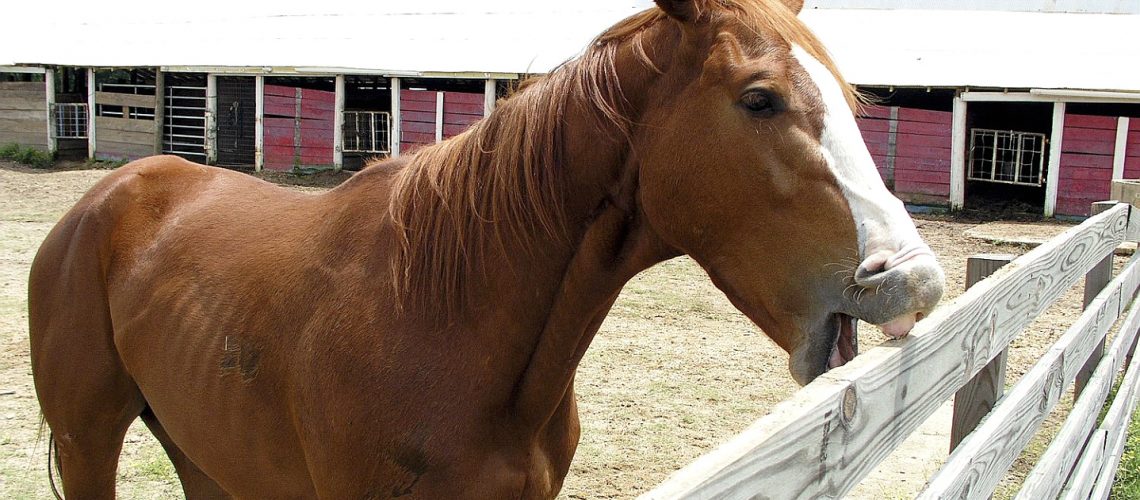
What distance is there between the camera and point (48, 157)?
19359 millimetres

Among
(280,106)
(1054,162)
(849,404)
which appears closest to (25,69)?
(280,106)

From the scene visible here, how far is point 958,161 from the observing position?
1430cm

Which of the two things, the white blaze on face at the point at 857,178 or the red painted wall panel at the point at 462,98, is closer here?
the white blaze on face at the point at 857,178

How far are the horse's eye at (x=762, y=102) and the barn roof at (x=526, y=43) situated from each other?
11.6 meters

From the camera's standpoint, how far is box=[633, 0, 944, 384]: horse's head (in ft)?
5.20

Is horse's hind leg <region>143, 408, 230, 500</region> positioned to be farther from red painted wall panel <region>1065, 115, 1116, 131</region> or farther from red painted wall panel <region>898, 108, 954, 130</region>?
red painted wall panel <region>1065, 115, 1116, 131</region>

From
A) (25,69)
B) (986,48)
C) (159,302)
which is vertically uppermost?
(986,48)

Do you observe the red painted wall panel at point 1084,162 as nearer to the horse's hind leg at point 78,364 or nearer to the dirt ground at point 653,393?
the dirt ground at point 653,393

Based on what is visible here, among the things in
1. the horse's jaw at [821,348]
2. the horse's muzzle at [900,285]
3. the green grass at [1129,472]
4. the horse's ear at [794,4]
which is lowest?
the green grass at [1129,472]

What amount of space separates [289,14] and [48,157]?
10.6 meters

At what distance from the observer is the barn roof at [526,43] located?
51.5 feet

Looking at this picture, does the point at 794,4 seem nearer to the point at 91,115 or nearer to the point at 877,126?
the point at 877,126

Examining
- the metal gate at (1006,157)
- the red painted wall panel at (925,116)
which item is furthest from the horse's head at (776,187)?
the red painted wall panel at (925,116)

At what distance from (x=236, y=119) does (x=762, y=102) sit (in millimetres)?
19880
